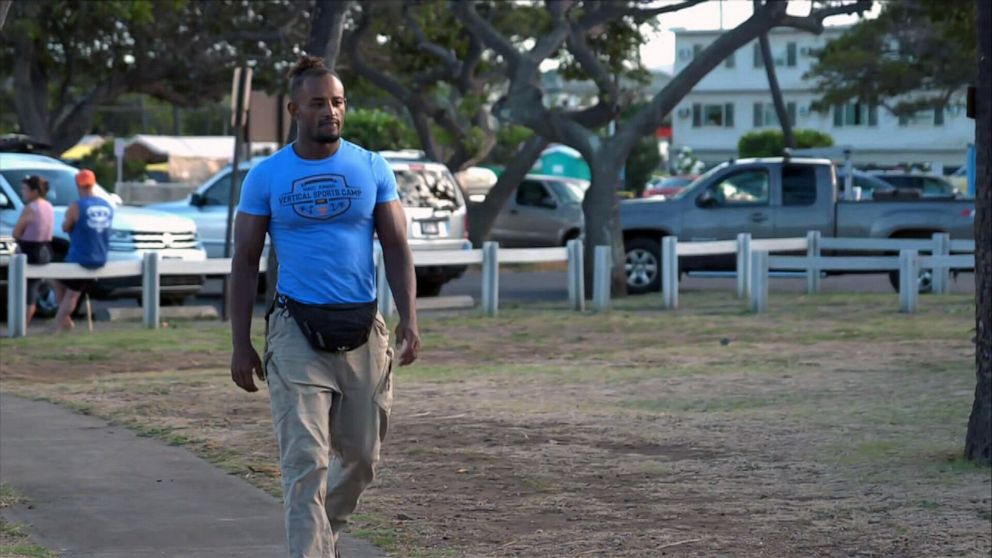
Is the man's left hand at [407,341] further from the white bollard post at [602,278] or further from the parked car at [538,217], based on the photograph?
the parked car at [538,217]

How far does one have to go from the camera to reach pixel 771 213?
2448 cm

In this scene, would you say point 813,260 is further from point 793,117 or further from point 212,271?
point 793,117

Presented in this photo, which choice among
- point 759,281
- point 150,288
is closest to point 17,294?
point 150,288

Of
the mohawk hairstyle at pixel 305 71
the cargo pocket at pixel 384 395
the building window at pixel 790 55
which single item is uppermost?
the building window at pixel 790 55

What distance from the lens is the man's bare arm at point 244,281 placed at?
20.1 feet

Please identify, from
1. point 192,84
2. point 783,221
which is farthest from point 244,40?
point 783,221

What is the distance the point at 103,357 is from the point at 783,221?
12.1m

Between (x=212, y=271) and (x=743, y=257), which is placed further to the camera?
(x=743, y=257)

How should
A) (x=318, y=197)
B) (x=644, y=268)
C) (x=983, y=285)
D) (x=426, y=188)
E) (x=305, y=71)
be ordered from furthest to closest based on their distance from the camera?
(x=644, y=268), (x=426, y=188), (x=983, y=285), (x=305, y=71), (x=318, y=197)

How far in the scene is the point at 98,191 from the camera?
18.7 m

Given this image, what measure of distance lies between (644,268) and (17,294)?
10369 mm

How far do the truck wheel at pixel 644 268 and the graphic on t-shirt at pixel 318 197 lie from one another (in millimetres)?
18319

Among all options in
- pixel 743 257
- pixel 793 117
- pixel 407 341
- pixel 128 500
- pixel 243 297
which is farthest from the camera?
pixel 793 117

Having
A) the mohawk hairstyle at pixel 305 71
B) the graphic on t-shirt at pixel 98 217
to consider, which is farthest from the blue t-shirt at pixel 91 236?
the mohawk hairstyle at pixel 305 71
